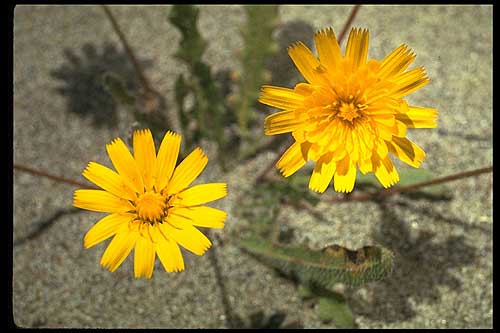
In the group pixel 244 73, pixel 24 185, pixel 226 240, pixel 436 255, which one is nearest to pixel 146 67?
pixel 244 73

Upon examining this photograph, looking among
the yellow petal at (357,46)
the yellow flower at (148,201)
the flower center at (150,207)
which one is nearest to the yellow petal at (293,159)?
the yellow flower at (148,201)

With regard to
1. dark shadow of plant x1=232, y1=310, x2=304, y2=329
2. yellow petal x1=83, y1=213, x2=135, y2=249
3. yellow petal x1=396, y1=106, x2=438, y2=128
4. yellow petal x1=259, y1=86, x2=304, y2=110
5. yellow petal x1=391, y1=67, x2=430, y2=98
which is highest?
yellow petal x1=391, y1=67, x2=430, y2=98

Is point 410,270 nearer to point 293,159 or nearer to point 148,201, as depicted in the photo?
point 293,159

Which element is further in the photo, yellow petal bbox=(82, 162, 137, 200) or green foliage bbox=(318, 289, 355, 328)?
green foliage bbox=(318, 289, 355, 328)

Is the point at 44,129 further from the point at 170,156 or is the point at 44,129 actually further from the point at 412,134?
the point at 412,134

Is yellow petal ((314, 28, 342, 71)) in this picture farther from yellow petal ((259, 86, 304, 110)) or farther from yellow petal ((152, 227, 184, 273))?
yellow petal ((152, 227, 184, 273))

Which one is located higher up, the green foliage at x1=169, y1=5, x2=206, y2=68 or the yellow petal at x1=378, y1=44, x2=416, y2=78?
the green foliage at x1=169, y1=5, x2=206, y2=68

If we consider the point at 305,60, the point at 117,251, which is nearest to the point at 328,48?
the point at 305,60

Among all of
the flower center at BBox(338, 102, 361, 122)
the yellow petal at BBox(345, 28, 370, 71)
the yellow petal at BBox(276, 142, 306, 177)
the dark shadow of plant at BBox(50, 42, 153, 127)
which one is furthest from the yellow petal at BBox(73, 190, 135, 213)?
the dark shadow of plant at BBox(50, 42, 153, 127)
